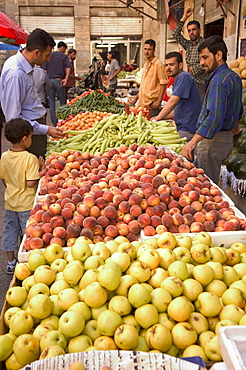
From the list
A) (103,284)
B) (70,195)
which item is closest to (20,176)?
(70,195)

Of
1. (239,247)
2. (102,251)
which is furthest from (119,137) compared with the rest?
(102,251)

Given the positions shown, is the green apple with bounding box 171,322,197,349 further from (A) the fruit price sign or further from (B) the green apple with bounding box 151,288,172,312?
(A) the fruit price sign

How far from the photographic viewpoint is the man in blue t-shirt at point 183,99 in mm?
5066

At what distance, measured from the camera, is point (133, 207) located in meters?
2.71

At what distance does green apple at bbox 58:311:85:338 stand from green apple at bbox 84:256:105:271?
1.14 ft

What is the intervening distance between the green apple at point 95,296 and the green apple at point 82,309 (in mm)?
22

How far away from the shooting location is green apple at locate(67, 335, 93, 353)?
1.61m

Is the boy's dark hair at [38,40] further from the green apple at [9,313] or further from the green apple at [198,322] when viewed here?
the green apple at [198,322]

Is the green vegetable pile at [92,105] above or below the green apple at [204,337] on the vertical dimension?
above

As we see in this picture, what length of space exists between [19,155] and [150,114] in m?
4.29

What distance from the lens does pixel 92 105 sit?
7785 mm

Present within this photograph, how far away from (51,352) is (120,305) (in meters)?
0.37

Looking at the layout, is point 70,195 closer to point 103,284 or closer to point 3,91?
point 103,284

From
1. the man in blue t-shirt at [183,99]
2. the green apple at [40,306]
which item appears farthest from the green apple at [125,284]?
the man in blue t-shirt at [183,99]
